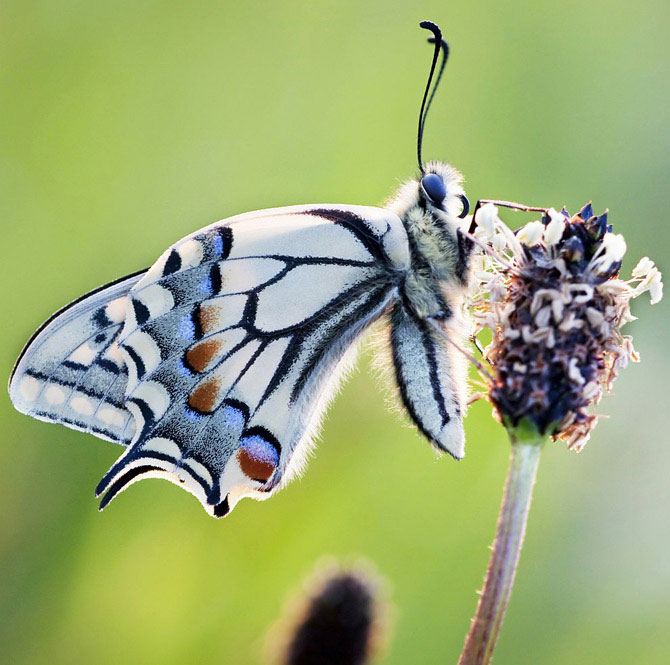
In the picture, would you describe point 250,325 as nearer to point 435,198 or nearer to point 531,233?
point 435,198

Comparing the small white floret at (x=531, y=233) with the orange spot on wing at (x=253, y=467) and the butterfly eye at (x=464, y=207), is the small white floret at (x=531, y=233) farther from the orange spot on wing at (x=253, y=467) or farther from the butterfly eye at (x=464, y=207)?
the orange spot on wing at (x=253, y=467)

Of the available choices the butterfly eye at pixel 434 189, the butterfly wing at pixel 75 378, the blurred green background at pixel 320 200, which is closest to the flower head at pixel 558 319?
the butterfly eye at pixel 434 189

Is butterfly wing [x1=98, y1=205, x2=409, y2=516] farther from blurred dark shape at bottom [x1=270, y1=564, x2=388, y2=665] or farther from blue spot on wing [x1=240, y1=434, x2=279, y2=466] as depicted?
blurred dark shape at bottom [x1=270, y1=564, x2=388, y2=665]

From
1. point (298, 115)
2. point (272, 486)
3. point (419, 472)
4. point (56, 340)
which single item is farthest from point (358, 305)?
point (298, 115)

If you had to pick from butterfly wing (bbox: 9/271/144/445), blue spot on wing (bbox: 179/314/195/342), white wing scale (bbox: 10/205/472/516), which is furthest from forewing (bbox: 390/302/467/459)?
butterfly wing (bbox: 9/271/144/445)

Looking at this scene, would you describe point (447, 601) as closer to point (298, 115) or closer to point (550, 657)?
point (550, 657)

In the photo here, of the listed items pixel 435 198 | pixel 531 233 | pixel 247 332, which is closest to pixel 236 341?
pixel 247 332
